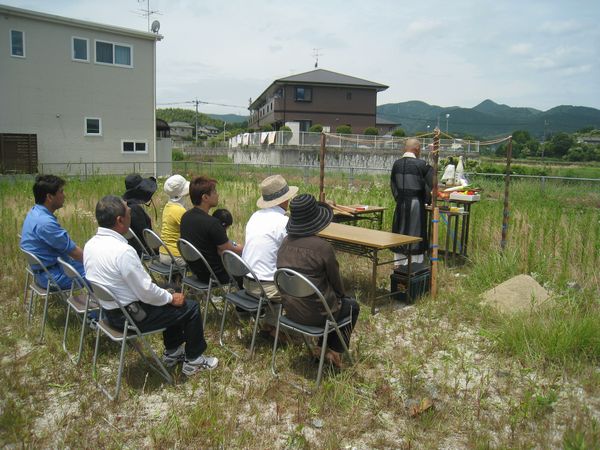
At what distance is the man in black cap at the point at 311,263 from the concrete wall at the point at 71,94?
18860 mm

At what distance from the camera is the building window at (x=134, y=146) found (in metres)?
21.0

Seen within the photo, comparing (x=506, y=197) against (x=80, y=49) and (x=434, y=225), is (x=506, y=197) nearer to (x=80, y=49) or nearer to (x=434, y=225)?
(x=434, y=225)

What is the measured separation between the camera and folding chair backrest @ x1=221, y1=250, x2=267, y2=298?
3.40 metres

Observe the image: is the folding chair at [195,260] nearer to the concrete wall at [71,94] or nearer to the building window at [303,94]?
the concrete wall at [71,94]

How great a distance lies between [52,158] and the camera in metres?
19.3

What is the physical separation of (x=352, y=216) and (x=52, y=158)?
56.2 ft

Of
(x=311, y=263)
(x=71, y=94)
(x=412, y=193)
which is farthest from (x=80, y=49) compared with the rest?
(x=311, y=263)

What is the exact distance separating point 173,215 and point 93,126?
57.4 ft

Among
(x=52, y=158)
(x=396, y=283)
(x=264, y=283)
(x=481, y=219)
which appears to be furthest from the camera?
(x=52, y=158)

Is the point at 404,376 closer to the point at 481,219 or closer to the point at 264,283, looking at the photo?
the point at 264,283

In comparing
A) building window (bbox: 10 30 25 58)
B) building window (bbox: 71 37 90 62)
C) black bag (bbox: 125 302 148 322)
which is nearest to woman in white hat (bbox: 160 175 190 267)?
black bag (bbox: 125 302 148 322)

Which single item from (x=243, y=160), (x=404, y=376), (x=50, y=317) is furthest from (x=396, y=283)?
(x=243, y=160)

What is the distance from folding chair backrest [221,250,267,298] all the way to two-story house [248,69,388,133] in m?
38.5

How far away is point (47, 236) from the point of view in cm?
397
